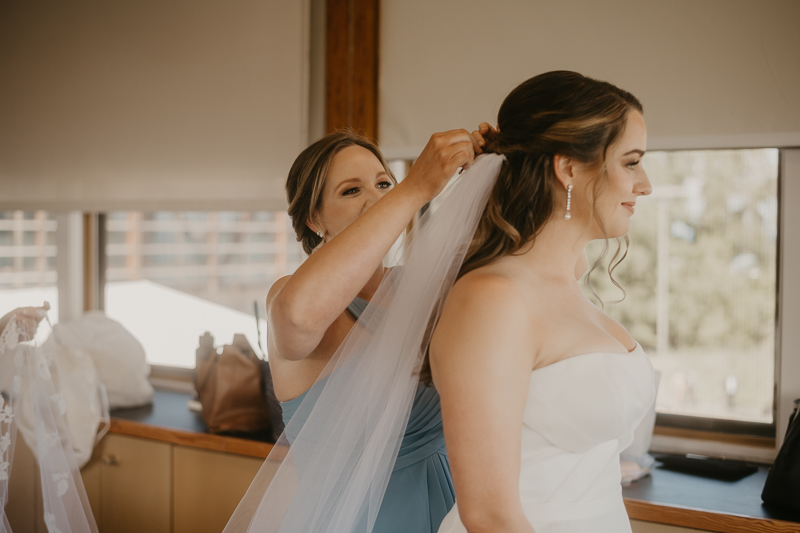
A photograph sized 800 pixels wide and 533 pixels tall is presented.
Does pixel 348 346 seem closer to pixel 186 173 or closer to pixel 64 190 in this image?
pixel 186 173

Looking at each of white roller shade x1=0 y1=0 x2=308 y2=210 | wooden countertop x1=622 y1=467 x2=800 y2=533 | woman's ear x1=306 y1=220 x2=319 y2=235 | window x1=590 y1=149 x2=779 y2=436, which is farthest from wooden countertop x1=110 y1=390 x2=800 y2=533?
woman's ear x1=306 y1=220 x2=319 y2=235

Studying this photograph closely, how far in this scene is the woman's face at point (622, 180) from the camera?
1.03 meters

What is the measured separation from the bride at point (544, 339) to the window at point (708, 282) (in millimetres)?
1156

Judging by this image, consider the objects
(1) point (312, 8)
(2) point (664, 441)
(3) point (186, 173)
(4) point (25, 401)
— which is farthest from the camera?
(3) point (186, 173)

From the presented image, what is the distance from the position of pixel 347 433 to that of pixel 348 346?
0.53 feet

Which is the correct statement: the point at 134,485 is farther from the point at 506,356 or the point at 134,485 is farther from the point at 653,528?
the point at 506,356

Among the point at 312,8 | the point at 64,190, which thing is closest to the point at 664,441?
the point at 312,8

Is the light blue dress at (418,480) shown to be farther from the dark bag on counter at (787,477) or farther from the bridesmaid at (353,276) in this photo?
the dark bag on counter at (787,477)

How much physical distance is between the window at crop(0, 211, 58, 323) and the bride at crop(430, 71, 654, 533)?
2.95 metres

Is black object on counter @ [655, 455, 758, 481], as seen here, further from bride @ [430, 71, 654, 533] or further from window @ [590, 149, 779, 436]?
bride @ [430, 71, 654, 533]

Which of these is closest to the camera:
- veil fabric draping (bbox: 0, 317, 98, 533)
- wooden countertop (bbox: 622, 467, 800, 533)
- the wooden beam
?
wooden countertop (bbox: 622, 467, 800, 533)

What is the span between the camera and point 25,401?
238 cm

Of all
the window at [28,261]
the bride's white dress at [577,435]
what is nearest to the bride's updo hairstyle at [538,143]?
the bride's white dress at [577,435]

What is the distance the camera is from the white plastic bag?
2756mm
